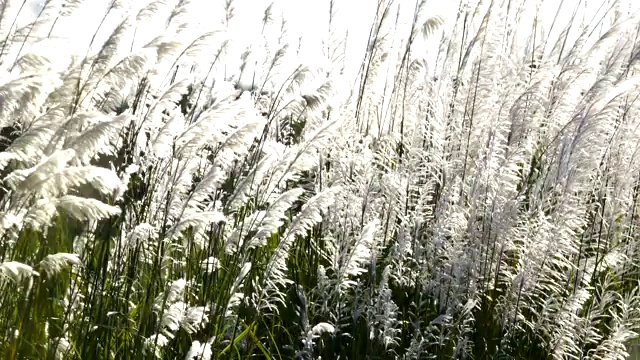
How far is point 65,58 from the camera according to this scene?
3525 mm

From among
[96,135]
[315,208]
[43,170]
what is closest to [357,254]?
[315,208]

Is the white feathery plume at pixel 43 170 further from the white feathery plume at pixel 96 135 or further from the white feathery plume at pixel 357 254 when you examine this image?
the white feathery plume at pixel 357 254

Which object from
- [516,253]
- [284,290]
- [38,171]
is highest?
[38,171]

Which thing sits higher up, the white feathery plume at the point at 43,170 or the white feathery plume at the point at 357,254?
the white feathery plume at the point at 43,170

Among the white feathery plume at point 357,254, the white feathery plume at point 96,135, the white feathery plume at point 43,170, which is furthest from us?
the white feathery plume at point 357,254

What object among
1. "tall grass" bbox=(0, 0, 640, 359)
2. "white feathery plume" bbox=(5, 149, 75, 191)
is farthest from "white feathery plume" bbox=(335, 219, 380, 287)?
"white feathery plume" bbox=(5, 149, 75, 191)

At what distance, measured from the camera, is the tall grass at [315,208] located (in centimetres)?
307

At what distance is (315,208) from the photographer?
322cm

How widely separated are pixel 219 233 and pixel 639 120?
7.90 feet

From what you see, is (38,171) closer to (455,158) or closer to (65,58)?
(65,58)

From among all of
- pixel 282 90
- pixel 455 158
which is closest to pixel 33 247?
pixel 282 90

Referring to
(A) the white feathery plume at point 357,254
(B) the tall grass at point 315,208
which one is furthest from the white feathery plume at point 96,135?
(A) the white feathery plume at point 357,254

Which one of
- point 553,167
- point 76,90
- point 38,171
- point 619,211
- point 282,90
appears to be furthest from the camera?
point 619,211

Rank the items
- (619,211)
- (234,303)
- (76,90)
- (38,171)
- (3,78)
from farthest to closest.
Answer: (619,211), (234,303), (76,90), (3,78), (38,171)
